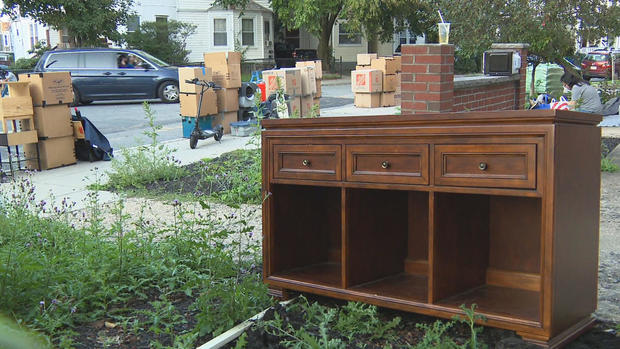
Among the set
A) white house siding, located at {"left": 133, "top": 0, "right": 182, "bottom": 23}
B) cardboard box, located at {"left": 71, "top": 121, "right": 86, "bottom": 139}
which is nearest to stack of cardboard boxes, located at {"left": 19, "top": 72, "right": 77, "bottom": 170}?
cardboard box, located at {"left": 71, "top": 121, "right": 86, "bottom": 139}

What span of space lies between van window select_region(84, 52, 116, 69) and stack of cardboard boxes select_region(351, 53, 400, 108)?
7950 mm

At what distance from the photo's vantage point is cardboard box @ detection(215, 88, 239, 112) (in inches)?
507

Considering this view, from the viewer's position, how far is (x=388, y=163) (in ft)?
11.4

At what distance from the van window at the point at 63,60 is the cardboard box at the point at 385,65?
949cm

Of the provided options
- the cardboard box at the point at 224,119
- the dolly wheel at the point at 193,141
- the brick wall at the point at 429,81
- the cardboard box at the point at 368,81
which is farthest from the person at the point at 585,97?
the cardboard box at the point at 368,81

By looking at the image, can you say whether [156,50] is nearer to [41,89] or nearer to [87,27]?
Answer: [87,27]

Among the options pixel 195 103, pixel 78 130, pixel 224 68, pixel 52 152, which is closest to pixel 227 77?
pixel 224 68

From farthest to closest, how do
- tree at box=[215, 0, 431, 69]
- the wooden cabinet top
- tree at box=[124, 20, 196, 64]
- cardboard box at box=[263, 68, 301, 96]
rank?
tree at box=[124, 20, 196, 64], tree at box=[215, 0, 431, 69], cardboard box at box=[263, 68, 301, 96], the wooden cabinet top

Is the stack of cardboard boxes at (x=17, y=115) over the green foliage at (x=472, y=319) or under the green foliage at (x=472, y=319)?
over

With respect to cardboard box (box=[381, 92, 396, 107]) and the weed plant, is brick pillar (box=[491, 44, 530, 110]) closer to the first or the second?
the weed plant

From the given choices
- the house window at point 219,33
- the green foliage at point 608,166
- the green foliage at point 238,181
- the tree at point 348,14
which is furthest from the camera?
the house window at point 219,33

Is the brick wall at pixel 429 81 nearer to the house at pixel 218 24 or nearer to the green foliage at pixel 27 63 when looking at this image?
the green foliage at pixel 27 63

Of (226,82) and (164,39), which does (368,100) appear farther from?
(164,39)

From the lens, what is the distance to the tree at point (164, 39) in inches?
1336
